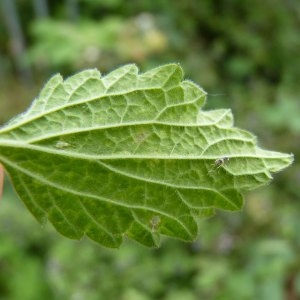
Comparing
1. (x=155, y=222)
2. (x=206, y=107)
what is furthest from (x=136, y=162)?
(x=206, y=107)

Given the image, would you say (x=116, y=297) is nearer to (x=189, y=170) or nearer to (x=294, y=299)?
(x=294, y=299)

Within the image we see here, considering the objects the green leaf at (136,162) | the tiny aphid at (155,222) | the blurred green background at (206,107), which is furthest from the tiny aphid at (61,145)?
the blurred green background at (206,107)

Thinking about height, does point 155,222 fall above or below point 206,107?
above

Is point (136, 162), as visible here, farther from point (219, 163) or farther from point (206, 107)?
point (206, 107)

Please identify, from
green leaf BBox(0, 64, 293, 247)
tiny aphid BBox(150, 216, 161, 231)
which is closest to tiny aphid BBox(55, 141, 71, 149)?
green leaf BBox(0, 64, 293, 247)

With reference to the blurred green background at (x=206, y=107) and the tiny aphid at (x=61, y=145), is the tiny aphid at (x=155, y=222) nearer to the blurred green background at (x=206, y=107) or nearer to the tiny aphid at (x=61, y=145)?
the tiny aphid at (x=61, y=145)

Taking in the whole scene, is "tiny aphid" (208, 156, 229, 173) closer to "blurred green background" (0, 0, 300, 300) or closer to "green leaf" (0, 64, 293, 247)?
"green leaf" (0, 64, 293, 247)

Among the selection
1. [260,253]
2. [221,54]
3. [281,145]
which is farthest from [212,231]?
[221,54]
